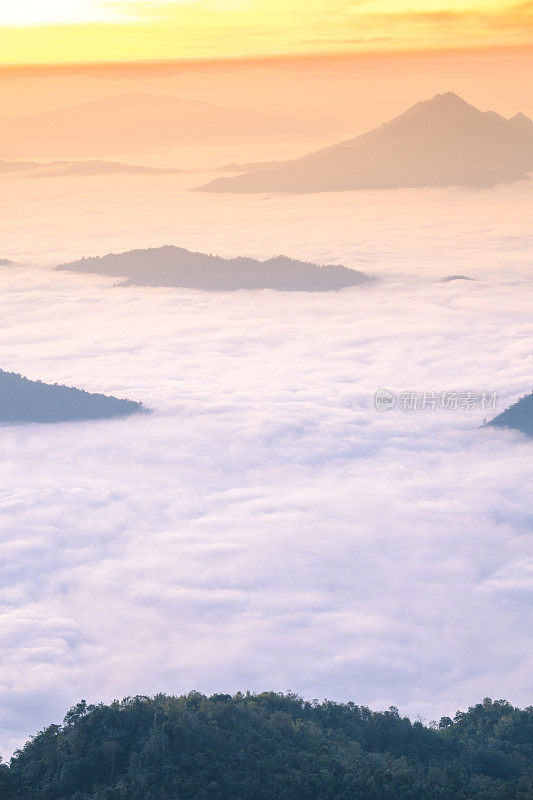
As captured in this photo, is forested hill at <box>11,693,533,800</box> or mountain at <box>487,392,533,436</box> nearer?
forested hill at <box>11,693,533,800</box>

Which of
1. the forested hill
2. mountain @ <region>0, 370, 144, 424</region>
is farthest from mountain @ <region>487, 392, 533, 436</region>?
the forested hill

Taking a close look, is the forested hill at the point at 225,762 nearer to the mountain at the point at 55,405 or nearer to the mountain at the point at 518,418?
the mountain at the point at 518,418

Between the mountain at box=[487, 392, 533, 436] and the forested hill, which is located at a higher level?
the mountain at box=[487, 392, 533, 436]

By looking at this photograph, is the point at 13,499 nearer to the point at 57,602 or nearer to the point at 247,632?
the point at 57,602

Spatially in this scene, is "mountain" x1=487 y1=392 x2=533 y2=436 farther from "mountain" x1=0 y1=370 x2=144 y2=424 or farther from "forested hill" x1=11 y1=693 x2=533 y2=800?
"forested hill" x1=11 y1=693 x2=533 y2=800

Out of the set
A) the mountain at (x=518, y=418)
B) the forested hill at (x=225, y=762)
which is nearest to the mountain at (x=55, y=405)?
the mountain at (x=518, y=418)

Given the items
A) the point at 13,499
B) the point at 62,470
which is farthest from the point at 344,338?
the point at 13,499

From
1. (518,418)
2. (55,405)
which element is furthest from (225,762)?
(55,405)
